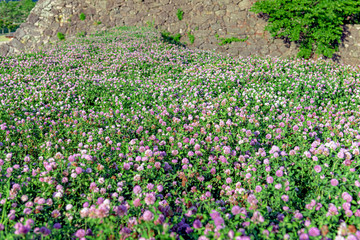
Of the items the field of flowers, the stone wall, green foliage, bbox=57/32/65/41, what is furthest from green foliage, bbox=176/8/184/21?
the field of flowers

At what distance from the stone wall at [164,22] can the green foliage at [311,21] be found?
1020 mm

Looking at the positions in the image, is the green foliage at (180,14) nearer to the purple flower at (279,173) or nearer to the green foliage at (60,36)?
the green foliage at (60,36)

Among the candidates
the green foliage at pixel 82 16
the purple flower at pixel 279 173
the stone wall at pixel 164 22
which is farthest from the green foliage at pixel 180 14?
the purple flower at pixel 279 173

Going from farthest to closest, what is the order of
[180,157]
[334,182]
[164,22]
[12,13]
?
[12,13] → [164,22] → [180,157] → [334,182]

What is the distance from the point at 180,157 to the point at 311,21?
40.2ft

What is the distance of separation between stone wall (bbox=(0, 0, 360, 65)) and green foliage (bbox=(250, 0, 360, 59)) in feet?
3.35

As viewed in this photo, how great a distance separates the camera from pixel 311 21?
39.8 ft

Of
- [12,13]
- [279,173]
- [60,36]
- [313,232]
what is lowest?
[279,173]

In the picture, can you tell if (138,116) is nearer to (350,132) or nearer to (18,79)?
(350,132)

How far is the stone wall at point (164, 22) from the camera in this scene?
14664 millimetres

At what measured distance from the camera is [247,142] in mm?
3676

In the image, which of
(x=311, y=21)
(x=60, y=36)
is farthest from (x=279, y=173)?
(x=60, y=36)

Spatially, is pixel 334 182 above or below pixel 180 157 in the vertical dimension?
above

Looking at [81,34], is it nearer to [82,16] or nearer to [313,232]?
[82,16]
